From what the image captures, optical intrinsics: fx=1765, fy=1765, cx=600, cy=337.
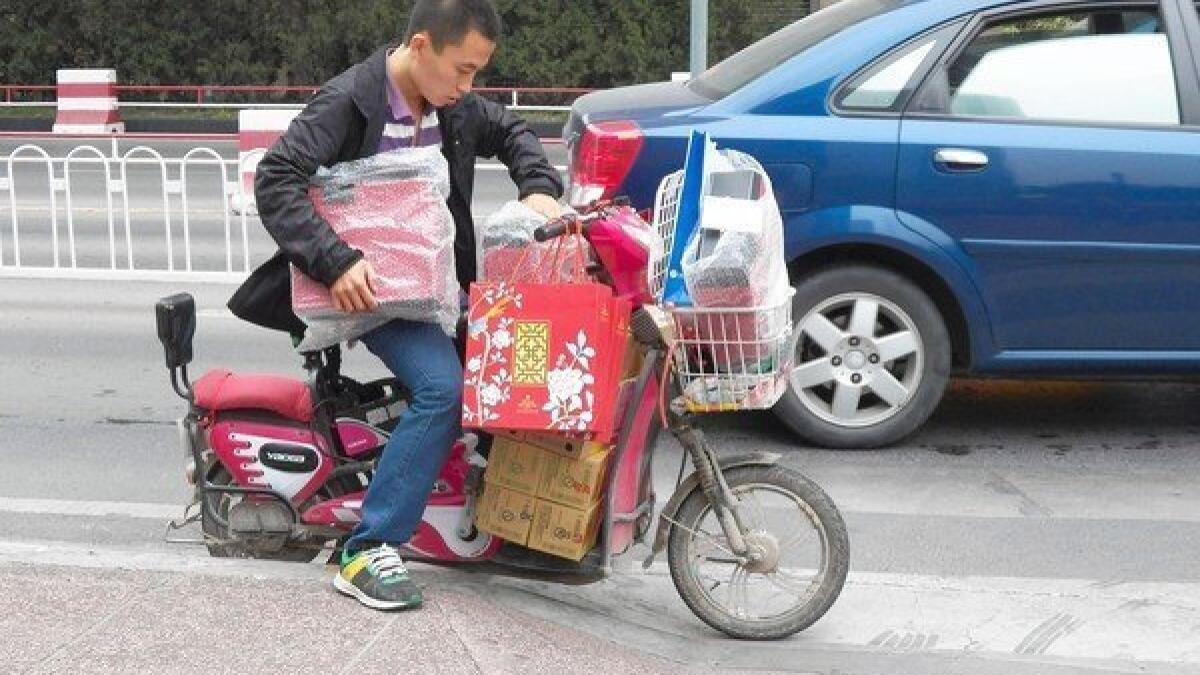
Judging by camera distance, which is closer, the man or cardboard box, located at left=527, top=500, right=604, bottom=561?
the man

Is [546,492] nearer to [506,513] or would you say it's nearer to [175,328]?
[506,513]

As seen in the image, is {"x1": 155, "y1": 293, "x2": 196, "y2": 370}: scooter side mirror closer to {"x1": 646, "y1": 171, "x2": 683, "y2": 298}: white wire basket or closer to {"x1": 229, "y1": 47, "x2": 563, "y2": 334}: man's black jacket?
{"x1": 229, "y1": 47, "x2": 563, "y2": 334}: man's black jacket

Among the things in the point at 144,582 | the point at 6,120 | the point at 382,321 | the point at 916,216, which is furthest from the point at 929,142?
the point at 6,120

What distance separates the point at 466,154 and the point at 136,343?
14.8ft

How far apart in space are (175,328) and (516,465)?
0.96m

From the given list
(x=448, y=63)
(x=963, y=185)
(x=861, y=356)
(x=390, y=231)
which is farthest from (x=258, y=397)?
(x=963, y=185)

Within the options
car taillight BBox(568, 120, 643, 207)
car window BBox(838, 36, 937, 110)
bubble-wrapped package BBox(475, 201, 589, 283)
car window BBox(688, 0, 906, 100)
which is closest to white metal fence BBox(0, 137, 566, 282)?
car window BBox(688, 0, 906, 100)

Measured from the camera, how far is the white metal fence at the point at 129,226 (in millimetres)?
10961

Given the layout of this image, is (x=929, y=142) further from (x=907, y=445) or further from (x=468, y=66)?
(x=468, y=66)

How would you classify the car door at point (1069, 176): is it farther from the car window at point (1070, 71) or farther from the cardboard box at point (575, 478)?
the cardboard box at point (575, 478)

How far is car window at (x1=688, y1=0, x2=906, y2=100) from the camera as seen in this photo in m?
6.53

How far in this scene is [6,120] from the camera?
25.0 meters

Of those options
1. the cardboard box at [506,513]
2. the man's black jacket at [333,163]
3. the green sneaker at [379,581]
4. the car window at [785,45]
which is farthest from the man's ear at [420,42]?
the car window at [785,45]

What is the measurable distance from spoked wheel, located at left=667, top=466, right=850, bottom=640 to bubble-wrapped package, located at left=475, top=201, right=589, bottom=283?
65cm
